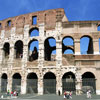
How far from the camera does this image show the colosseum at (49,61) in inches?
675

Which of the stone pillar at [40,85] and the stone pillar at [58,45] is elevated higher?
the stone pillar at [58,45]

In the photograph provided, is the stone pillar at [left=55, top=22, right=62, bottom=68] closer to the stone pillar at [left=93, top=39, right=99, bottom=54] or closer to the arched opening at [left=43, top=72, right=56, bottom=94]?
the arched opening at [left=43, top=72, right=56, bottom=94]

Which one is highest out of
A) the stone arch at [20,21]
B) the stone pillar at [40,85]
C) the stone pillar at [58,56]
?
the stone arch at [20,21]

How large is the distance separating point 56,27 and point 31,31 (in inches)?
147

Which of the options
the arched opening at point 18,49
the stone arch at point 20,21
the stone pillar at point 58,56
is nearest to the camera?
the stone pillar at point 58,56

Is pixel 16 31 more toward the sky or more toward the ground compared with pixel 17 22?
more toward the ground

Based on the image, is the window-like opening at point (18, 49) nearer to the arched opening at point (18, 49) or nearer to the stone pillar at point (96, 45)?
the arched opening at point (18, 49)

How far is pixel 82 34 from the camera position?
18047 mm

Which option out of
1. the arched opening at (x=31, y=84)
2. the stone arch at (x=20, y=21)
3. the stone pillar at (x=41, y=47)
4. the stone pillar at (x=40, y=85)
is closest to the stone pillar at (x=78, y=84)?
the stone pillar at (x=40, y=85)

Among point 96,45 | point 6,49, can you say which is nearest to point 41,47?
point 6,49

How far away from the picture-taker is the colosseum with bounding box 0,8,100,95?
1716cm

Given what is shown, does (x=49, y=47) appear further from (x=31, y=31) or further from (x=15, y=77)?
(x=15, y=77)

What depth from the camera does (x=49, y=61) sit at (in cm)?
1809

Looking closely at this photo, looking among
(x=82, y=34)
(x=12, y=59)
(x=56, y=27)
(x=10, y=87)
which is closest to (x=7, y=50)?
(x=12, y=59)
